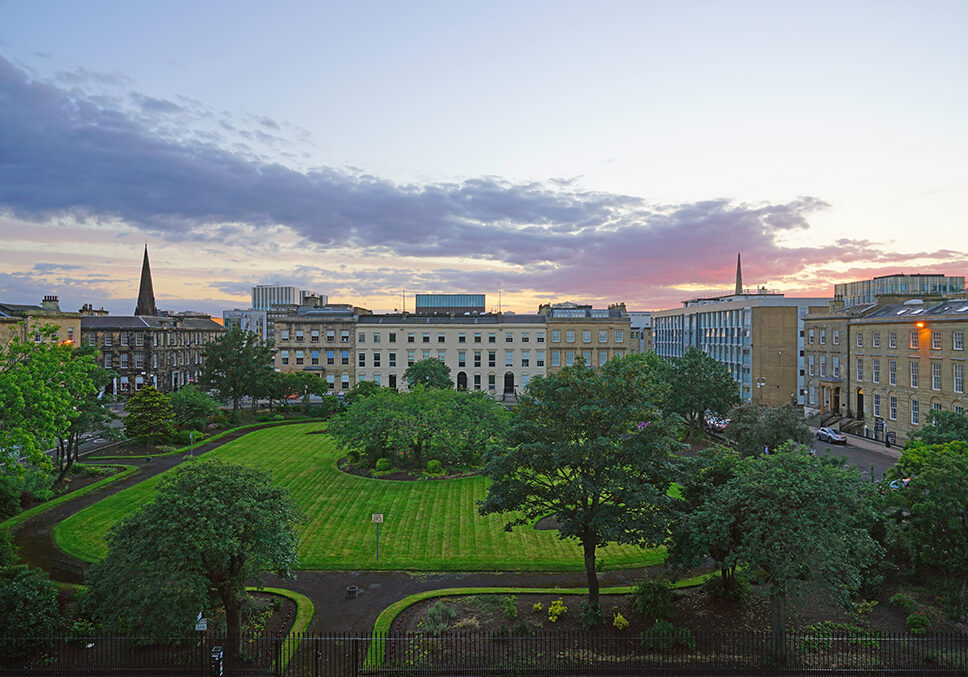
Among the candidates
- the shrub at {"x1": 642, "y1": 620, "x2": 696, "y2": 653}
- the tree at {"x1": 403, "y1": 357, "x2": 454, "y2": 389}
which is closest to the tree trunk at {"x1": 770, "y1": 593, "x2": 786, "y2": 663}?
the shrub at {"x1": 642, "y1": 620, "x2": 696, "y2": 653}

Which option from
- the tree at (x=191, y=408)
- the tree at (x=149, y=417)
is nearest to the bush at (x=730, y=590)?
the tree at (x=149, y=417)

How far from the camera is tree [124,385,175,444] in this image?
46.2m

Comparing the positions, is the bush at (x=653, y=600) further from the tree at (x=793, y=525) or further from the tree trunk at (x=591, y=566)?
the tree at (x=793, y=525)

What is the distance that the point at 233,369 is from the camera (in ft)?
204

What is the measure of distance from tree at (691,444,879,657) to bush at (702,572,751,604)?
11.0 feet

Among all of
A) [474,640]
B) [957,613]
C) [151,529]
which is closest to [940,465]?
[957,613]

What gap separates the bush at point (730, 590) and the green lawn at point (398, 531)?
3912 millimetres

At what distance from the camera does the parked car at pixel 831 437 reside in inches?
2045

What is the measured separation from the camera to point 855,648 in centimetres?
1730

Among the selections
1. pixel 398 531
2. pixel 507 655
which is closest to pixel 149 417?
pixel 398 531

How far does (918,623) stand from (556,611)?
36.4 ft

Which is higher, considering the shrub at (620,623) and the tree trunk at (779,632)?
the tree trunk at (779,632)

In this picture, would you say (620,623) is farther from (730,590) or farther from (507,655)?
(730,590)

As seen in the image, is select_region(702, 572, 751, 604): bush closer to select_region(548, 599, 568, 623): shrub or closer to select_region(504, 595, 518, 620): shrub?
select_region(548, 599, 568, 623): shrub
